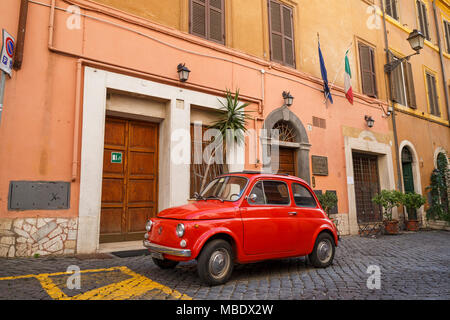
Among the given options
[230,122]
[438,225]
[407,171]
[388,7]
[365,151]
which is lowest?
[438,225]

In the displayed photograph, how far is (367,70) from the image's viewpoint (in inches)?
522

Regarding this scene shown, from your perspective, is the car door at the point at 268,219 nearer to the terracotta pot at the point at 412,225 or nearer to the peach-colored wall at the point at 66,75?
the peach-colored wall at the point at 66,75

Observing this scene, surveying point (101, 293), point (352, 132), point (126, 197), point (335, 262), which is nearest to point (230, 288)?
point (101, 293)

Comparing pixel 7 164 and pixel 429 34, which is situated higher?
pixel 429 34

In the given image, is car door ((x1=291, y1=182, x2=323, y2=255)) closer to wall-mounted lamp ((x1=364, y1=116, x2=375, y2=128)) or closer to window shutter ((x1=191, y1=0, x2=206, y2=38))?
window shutter ((x1=191, y1=0, x2=206, y2=38))

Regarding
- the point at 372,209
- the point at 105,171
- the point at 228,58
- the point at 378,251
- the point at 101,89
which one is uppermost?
the point at 228,58

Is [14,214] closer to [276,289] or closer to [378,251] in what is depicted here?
[276,289]

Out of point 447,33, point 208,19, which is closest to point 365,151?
point 208,19

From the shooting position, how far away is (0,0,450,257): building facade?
585 cm

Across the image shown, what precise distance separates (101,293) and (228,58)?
7095 millimetres

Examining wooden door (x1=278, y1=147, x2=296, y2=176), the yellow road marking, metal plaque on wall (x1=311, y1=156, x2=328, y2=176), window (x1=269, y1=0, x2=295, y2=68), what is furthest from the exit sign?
metal plaque on wall (x1=311, y1=156, x2=328, y2=176)

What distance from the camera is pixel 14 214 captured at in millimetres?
5539

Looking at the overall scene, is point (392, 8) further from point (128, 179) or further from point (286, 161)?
point (128, 179)

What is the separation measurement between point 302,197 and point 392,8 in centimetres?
1436
